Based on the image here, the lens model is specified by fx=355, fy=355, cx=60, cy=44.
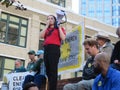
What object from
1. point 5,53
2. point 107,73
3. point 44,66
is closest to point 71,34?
point 44,66

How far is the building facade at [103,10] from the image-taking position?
105387 mm

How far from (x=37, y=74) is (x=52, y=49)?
90 cm

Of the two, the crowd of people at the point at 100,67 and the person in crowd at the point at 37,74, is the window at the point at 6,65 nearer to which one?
the person in crowd at the point at 37,74

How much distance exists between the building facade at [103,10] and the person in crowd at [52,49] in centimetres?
9731

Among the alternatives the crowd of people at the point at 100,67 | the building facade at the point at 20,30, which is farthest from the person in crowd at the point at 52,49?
the building facade at the point at 20,30

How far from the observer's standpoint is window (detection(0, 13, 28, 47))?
31.3 meters

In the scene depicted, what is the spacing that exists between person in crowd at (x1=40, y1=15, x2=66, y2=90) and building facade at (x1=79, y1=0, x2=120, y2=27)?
97.3 metres

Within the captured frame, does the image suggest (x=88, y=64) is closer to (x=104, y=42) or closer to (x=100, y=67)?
(x=104, y=42)

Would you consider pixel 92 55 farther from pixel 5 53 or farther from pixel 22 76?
pixel 5 53

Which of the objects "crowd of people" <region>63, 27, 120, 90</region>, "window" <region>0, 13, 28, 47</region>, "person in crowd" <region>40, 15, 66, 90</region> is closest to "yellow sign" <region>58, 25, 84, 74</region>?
"person in crowd" <region>40, 15, 66, 90</region>

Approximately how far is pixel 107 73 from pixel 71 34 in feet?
14.4

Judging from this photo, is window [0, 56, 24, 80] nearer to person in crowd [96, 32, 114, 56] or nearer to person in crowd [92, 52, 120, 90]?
person in crowd [96, 32, 114, 56]

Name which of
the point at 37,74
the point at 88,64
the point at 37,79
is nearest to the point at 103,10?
the point at 37,74

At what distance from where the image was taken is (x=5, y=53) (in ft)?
103
